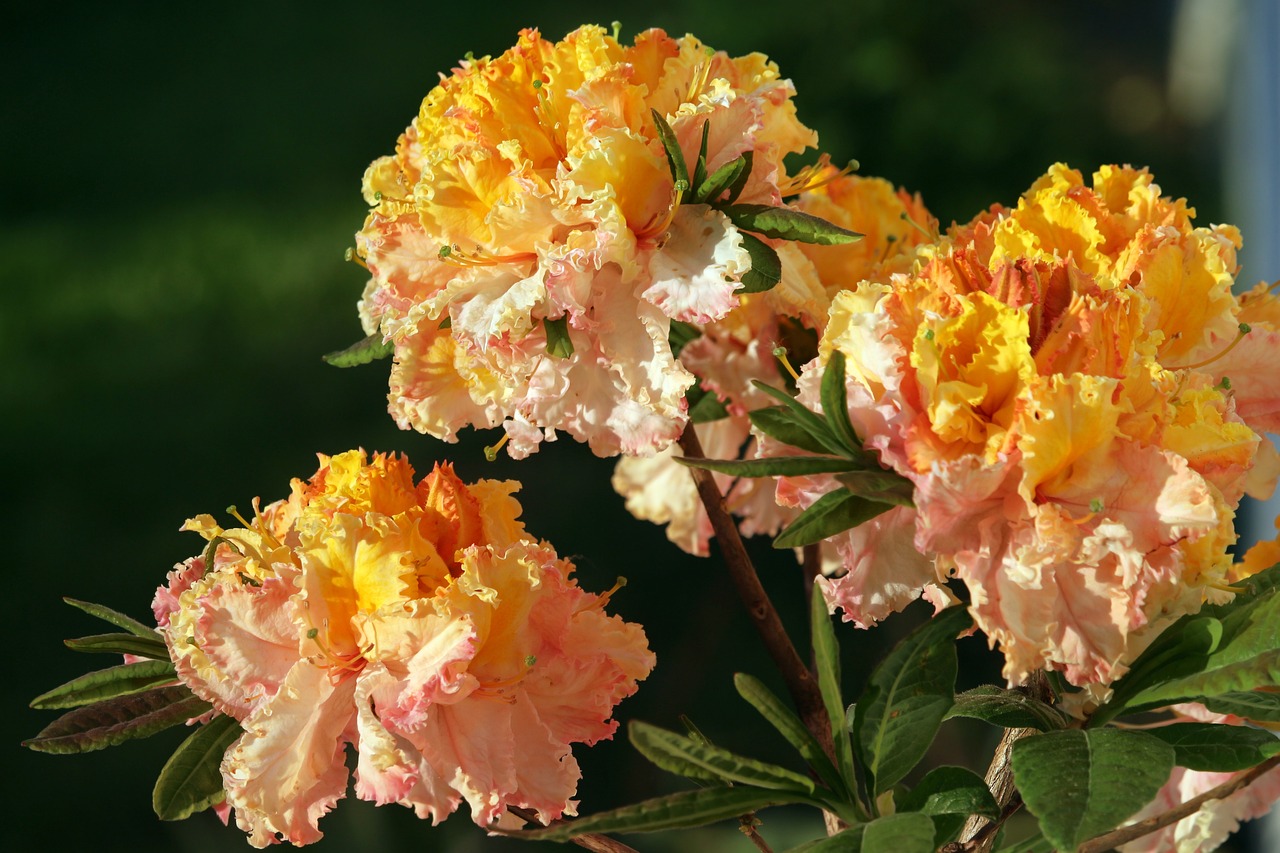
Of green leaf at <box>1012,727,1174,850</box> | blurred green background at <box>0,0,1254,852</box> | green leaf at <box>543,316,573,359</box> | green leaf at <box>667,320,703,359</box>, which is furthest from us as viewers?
blurred green background at <box>0,0,1254,852</box>

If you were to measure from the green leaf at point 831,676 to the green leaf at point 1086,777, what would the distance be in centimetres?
6

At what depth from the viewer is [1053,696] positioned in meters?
0.51

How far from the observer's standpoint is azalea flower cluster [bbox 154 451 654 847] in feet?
1.56

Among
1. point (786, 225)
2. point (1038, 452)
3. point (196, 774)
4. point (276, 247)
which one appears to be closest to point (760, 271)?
point (786, 225)

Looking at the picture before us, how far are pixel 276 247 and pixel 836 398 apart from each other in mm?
2233

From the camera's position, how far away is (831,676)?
46 centimetres

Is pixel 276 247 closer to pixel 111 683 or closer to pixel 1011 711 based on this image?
pixel 111 683

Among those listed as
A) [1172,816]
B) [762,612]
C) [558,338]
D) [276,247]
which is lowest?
[1172,816]

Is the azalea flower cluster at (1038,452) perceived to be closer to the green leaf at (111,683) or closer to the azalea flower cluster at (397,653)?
the azalea flower cluster at (397,653)

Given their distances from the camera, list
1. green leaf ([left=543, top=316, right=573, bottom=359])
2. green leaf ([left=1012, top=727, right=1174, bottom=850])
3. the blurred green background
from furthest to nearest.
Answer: the blurred green background, green leaf ([left=543, top=316, right=573, bottom=359]), green leaf ([left=1012, top=727, right=1174, bottom=850])

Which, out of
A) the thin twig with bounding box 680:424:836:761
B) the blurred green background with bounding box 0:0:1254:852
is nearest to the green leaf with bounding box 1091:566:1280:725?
the thin twig with bounding box 680:424:836:761

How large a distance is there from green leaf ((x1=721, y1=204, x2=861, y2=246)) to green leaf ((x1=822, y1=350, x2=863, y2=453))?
5 centimetres

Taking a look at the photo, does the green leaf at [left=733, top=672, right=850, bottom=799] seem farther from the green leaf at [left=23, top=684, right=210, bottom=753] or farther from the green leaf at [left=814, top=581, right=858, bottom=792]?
the green leaf at [left=23, top=684, right=210, bottom=753]

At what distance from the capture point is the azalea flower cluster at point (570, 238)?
1.58 feet
